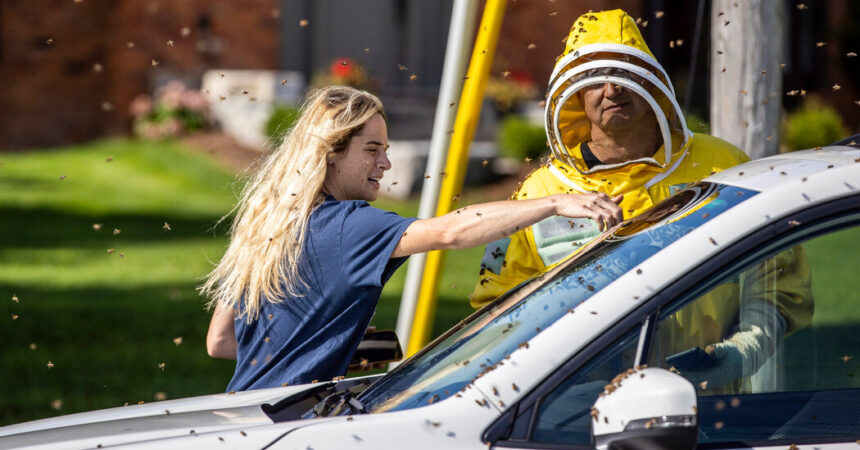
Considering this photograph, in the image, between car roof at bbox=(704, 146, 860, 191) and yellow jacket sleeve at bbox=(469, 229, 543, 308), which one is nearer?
car roof at bbox=(704, 146, 860, 191)

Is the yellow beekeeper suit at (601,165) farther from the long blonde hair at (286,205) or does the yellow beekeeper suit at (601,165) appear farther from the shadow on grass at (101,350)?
the shadow on grass at (101,350)

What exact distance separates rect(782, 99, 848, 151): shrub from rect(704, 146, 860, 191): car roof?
49.9ft

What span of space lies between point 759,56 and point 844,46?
16.0 m

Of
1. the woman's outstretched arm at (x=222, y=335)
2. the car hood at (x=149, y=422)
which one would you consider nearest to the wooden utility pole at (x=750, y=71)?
the woman's outstretched arm at (x=222, y=335)

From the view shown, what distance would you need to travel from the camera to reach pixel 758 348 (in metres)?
2.60

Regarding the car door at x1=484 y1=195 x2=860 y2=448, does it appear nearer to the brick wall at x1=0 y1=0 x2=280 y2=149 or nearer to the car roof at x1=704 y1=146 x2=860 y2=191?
the car roof at x1=704 y1=146 x2=860 y2=191

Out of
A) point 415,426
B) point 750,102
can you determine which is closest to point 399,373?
point 415,426

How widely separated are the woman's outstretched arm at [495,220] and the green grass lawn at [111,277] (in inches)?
81.6

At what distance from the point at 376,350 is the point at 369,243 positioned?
816mm

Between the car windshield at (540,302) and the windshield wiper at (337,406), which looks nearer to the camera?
the car windshield at (540,302)

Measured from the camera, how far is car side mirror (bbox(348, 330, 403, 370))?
3715 millimetres

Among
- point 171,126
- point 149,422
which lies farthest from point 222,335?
point 171,126

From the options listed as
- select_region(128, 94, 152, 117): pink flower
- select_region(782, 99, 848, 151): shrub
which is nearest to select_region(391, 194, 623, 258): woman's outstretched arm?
select_region(782, 99, 848, 151): shrub

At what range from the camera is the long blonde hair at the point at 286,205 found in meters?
3.20
